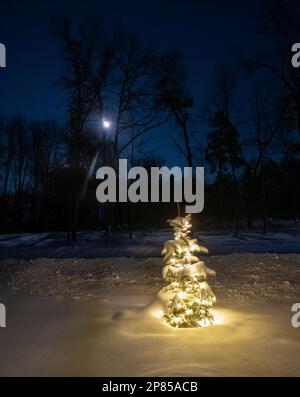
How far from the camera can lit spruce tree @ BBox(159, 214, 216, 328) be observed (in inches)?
241

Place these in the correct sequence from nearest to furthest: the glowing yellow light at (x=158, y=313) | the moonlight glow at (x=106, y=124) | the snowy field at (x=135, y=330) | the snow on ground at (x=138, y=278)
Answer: the snowy field at (x=135, y=330), the glowing yellow light at (x=158, y=313), the snow on ground at (x=138, y=278), the moonlight glow at (x=106, y=124)

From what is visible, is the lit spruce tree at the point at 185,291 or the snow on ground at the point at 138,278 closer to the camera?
the lit spruce tree at the point at 185,291

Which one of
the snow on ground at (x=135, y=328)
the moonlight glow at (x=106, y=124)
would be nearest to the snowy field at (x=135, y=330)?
the snow on ground at (x=135, y=328)

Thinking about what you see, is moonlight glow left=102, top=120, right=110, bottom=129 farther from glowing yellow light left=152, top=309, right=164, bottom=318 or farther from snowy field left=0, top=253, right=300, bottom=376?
glowing yellow light left=152, top=309, right=164, bottom=318

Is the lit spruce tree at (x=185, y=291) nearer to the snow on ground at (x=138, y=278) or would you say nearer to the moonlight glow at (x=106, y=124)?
the snow on ground at (x=138, y=278)

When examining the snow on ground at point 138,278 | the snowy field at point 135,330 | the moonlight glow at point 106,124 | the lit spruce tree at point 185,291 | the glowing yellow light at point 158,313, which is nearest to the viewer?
the snowy field at point 135,330

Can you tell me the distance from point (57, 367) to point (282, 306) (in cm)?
472

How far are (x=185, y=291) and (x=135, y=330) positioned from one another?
93 centimetres

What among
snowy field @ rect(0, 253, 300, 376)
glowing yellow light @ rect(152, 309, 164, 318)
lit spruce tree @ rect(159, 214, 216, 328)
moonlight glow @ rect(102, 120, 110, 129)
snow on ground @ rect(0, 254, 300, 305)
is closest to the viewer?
snowy field @ rect(0, 253, 300, 376)

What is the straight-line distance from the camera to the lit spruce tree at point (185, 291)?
612 centimetres

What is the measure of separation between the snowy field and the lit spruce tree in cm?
21

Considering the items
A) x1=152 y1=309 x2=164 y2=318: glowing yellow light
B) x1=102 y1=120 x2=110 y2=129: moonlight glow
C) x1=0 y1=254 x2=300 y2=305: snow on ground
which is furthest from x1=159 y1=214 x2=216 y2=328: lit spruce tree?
x1=102 y1=120 x2=110 y2=129: moonlight glow

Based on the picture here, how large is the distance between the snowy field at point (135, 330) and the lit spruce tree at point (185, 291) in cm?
21

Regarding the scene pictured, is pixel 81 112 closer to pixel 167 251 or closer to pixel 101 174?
pixel 101 174
